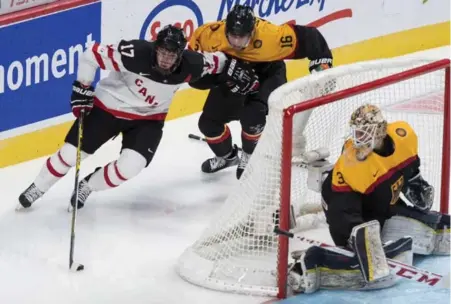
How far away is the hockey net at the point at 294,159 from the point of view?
15.3 feet

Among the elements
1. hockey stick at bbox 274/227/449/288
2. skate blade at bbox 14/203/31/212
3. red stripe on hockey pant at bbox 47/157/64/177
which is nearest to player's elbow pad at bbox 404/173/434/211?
hockey stick at bbox 274/227/449/288

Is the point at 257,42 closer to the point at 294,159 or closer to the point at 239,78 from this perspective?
the point at 239,78

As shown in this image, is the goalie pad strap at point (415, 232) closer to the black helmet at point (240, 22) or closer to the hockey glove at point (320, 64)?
the hockey glove at point (320, 64)

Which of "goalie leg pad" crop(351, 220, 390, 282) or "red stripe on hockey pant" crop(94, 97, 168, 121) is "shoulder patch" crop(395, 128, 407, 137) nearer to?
"goalie leg pad" crop(351, 220, 390, 282)

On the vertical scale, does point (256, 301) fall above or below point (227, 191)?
below

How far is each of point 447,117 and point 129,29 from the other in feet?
6.32

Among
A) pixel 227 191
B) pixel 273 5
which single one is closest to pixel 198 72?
pixel 227 191

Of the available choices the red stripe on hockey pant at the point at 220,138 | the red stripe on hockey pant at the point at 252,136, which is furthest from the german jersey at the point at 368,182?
the red stripe on hockey pant at the point at 220,138

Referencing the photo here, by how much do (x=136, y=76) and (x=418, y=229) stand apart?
1.37 m

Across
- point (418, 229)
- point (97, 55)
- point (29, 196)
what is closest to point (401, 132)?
point (418, 229)

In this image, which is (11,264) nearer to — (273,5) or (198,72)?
(198,72)

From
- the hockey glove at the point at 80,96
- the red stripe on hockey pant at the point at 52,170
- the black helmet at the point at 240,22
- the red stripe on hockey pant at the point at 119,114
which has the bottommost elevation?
the red stripe on hockey pant at the point at 52,170

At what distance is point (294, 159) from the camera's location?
4.98 meters

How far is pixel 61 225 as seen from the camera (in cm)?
540
